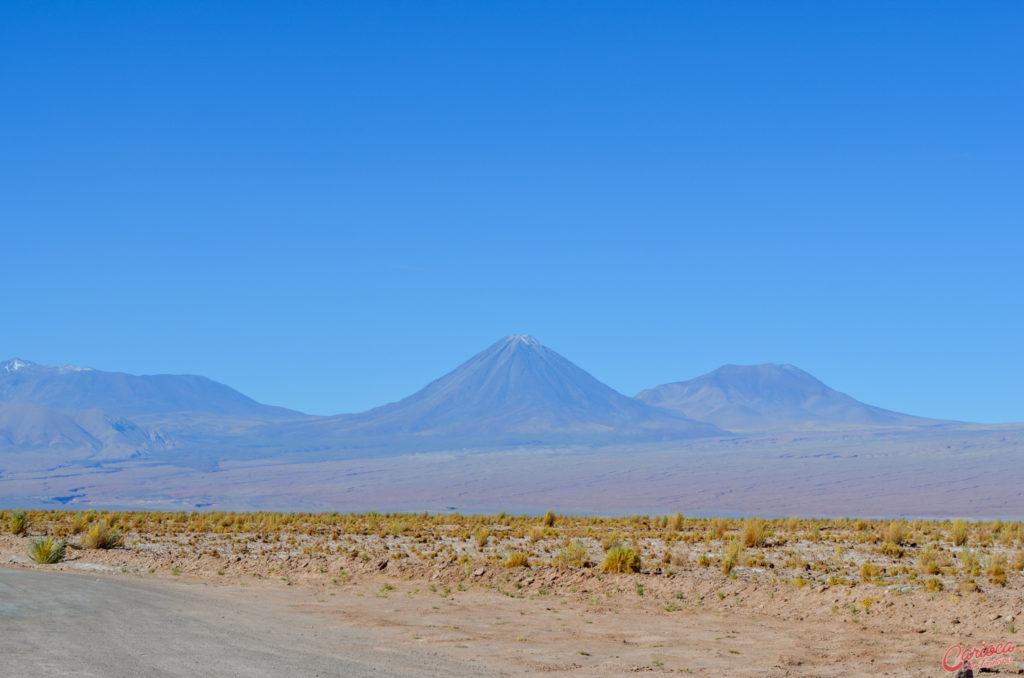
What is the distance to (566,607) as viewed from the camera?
20266mm

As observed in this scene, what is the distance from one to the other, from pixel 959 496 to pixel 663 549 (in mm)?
134434

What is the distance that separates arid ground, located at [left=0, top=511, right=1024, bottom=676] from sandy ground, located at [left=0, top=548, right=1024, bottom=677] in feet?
0.18

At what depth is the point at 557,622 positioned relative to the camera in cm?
1842

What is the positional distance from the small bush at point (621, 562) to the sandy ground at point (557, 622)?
0.54m

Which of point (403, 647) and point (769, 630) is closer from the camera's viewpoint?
point (403, 647)

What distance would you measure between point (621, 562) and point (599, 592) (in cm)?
201

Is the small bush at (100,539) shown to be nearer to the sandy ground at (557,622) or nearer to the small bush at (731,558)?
the sandy ground at (557,622)

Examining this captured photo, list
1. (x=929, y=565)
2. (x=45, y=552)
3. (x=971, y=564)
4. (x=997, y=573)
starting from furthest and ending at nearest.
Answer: (x=45, y=552) → (x=929, y=565) → (x=971, y=564) → (x=997, y=573)

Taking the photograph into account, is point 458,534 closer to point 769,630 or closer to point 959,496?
point 769,630

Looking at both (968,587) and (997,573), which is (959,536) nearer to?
(997,573)

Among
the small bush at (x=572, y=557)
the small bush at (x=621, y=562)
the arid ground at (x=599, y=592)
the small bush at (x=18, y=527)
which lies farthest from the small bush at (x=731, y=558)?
the small bush at (x=18, y=527)

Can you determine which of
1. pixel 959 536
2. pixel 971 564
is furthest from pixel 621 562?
pixel 959 536

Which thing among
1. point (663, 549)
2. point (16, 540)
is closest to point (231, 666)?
point (663, 549)

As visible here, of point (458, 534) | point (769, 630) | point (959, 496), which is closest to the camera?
point (769, 630)
